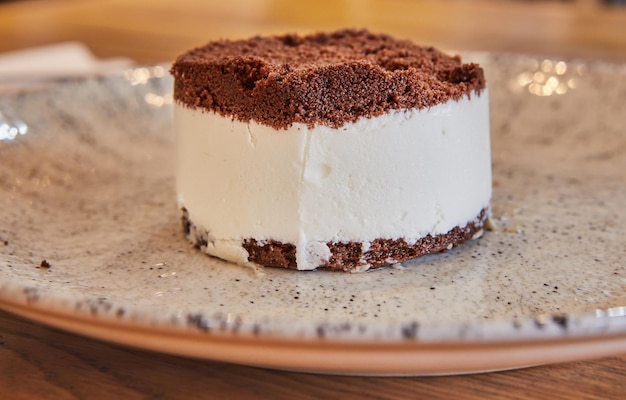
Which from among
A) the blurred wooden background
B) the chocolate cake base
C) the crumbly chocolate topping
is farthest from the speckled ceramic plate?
the blurred wooden background

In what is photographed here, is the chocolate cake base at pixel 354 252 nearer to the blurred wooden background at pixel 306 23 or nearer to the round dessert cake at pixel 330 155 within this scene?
the round dessert cake at pixel 330 155

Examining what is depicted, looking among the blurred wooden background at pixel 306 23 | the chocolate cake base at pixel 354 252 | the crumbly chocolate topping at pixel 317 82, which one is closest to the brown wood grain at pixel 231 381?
the chocolate cake base at pixel 354 252

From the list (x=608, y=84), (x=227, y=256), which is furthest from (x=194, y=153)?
(x=608, y=84)

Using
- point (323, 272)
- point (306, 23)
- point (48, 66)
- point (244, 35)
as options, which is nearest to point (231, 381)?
point (323, 272)

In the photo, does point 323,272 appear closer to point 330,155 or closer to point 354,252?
point 354,252

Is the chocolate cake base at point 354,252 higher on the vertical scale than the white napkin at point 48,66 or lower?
lower

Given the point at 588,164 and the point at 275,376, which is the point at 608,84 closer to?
the point at 588,164
